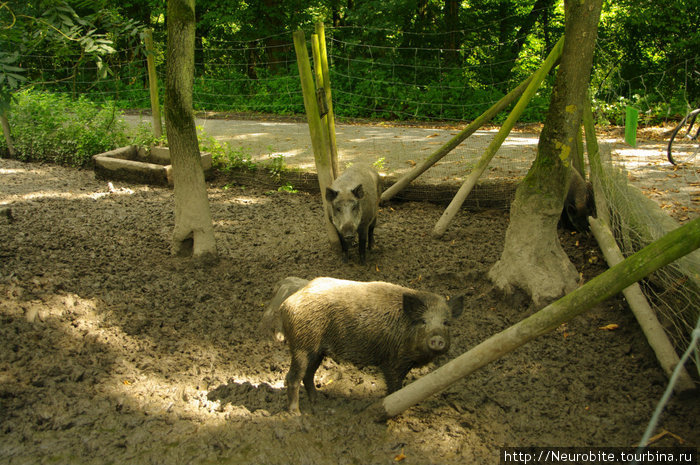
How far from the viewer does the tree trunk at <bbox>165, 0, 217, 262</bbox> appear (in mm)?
4750

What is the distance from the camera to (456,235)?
234 inches

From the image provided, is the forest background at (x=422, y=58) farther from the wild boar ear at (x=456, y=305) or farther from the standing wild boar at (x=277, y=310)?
the wild boar ear at (x=456, y=305)

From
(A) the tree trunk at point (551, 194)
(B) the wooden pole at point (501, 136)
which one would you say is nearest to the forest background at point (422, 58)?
(B) the wooden pole at point (501, 136)

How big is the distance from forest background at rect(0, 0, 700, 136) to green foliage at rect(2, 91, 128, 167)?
2.12 ft

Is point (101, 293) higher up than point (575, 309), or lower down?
lower down

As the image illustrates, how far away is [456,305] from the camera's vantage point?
3225 mm

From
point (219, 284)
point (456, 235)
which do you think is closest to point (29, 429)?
point (219, 284)

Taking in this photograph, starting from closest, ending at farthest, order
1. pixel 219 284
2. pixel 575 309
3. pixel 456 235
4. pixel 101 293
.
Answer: pixel 575 309 → pixel 101 293 → pixel 219 284 → pixel 456 235

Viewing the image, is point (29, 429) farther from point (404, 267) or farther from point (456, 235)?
point (456, 235)

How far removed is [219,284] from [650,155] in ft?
24.0

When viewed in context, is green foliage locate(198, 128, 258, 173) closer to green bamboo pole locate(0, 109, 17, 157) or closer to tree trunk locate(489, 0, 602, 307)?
green bamboo pole locate(0, 109, 17, 157)

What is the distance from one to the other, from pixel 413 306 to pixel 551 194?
6.60 feet

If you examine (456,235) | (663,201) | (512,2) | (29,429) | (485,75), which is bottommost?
(29,429)

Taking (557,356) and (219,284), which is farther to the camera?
(219,284)
